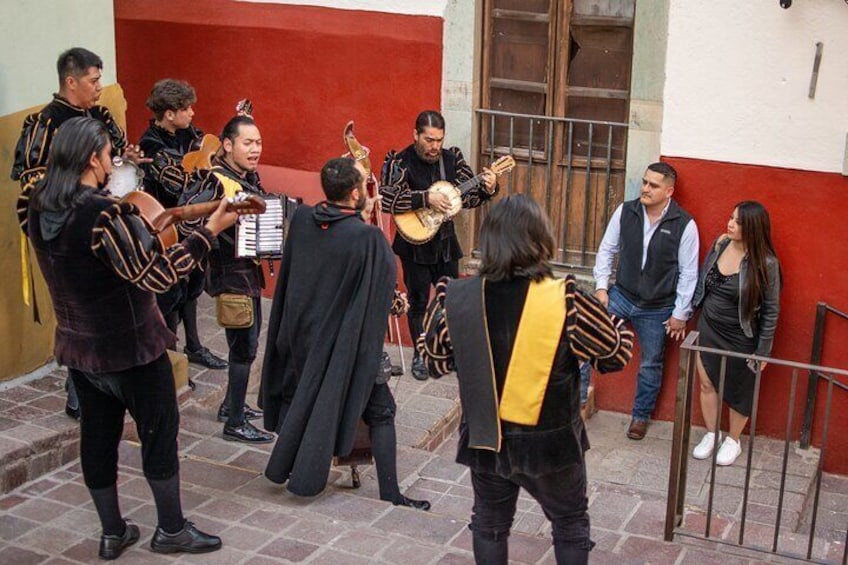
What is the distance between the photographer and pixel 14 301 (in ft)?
22.8

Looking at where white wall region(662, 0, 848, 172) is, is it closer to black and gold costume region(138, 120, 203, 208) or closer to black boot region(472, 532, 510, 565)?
black and gold costume region(138, 120, 203, 208)

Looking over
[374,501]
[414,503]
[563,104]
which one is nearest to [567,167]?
[563,104]

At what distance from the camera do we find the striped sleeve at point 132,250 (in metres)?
4.59

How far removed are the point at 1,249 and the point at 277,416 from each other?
212 centimetres

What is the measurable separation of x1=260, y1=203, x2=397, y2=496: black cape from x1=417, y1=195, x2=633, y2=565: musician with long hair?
111cm

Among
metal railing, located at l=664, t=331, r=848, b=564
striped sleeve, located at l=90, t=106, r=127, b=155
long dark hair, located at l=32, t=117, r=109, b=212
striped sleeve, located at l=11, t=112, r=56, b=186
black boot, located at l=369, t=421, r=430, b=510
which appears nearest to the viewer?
long dark hair, located at l=32, t=117, r=109, b=212

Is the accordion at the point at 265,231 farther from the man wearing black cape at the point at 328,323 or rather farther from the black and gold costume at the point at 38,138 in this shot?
the black and gold costume at the point at 38,138

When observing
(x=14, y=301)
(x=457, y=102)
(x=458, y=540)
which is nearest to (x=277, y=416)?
(x=458, y=540)

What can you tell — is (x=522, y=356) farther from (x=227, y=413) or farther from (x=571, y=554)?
(x=227, y=413)

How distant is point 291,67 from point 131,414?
169 inches

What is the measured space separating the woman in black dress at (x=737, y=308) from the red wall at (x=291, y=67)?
2.26m

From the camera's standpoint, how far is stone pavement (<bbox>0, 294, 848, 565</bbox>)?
5.26m

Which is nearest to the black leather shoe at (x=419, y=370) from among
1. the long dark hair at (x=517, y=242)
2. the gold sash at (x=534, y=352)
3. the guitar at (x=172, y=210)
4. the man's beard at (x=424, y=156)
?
the man's beard at (x=424, y=156)

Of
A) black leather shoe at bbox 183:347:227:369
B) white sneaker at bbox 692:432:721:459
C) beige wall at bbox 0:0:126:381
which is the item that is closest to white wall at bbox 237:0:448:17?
beige wall at bbox 0:0:126:381
